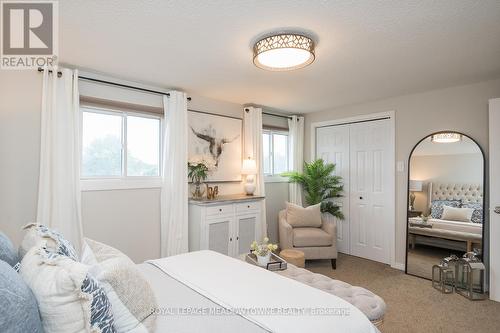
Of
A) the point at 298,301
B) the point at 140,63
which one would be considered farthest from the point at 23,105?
the point at 298,301

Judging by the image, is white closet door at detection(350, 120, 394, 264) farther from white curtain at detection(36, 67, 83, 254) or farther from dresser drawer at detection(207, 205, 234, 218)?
white curtain at detection(36, 67, 83, 254)

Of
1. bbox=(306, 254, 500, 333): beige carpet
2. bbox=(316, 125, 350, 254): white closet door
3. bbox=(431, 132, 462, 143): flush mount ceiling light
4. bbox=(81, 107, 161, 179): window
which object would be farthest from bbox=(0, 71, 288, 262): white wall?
bbox=(431, 132, 462, 143): flush mount ceiling light

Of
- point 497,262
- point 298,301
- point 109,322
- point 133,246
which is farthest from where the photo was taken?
point 133,246

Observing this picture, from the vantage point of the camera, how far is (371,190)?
421 centimetres

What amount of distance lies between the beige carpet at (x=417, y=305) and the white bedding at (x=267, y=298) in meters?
1.30

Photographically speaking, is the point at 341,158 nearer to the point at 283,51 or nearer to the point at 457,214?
the point at 457,214

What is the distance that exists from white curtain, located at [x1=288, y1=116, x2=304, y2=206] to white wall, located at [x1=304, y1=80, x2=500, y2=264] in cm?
104

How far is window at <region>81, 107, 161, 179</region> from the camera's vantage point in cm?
301

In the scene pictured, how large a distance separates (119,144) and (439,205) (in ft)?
13.1

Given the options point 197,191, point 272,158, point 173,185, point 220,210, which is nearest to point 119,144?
point 173,185

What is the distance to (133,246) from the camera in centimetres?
318

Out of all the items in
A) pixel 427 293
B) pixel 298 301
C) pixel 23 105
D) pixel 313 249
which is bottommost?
pixel 427 293

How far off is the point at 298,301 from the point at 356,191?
3.33 meters

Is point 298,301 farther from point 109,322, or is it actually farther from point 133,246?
point 133,246
